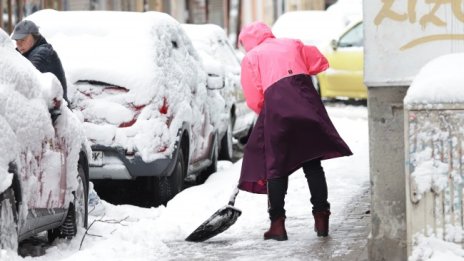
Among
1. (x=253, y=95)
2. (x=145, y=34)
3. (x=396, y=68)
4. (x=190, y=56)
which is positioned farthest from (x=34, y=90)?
(x=190, y=56)

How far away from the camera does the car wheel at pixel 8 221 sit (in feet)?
24.0

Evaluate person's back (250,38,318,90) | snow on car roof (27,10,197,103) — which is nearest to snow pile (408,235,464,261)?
person's back (250,38,318,90)

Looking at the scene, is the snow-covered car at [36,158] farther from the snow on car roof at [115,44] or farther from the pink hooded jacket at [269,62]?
the snow on car roof at [115,44]

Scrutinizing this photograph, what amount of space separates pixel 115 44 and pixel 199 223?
92.3 inches

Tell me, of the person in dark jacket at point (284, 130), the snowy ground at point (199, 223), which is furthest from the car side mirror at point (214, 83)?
the person in dark jacket at point (284, 130)

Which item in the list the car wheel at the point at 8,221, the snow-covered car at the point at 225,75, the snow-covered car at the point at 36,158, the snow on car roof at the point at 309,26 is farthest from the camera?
the snow on car roof at the point at 309,26

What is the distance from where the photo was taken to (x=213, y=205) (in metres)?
11.0

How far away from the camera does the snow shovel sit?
30.2ft

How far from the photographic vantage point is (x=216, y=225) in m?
9.23

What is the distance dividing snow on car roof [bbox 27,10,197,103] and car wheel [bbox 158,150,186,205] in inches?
33.3

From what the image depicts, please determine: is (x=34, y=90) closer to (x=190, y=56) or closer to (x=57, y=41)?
(x=57, y=41)

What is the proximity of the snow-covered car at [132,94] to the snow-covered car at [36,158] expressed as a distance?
1.50m

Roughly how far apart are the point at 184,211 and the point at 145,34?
2.13 m

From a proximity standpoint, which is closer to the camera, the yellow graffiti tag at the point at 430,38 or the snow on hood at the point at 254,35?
the yellow graffiti tag at the point at 430,38
